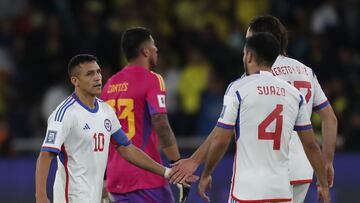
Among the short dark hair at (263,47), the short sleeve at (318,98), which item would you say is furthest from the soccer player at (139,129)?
the short dark hair at (263,47)

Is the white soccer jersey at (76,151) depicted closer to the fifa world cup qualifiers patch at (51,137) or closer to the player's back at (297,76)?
the fifa world cup qualifiers patch at (51,137)

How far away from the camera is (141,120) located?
9.14 m

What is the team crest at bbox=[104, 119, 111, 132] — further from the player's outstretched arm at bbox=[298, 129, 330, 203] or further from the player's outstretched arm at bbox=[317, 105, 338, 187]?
the player's outstretched arm at bbox=[317, 105, 338, 187]

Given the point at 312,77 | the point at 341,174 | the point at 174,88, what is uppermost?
the point at 312,77

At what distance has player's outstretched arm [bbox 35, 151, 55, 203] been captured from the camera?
7715 mm

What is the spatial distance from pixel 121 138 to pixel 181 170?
0.73 metres

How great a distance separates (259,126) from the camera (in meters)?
7.70

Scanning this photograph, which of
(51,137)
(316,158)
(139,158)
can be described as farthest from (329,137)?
(51,137)

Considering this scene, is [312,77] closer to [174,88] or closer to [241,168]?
[241,168]

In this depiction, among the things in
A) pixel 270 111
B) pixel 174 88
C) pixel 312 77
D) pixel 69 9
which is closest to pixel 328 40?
pixel 174 88

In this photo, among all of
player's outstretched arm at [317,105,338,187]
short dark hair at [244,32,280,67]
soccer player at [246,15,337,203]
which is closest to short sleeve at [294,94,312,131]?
short dark hair at [244,32,280,67]

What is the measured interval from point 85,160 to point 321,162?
6.24 feet

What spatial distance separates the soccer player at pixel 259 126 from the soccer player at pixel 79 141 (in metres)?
0.98

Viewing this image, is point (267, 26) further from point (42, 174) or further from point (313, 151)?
point (42, 174)
